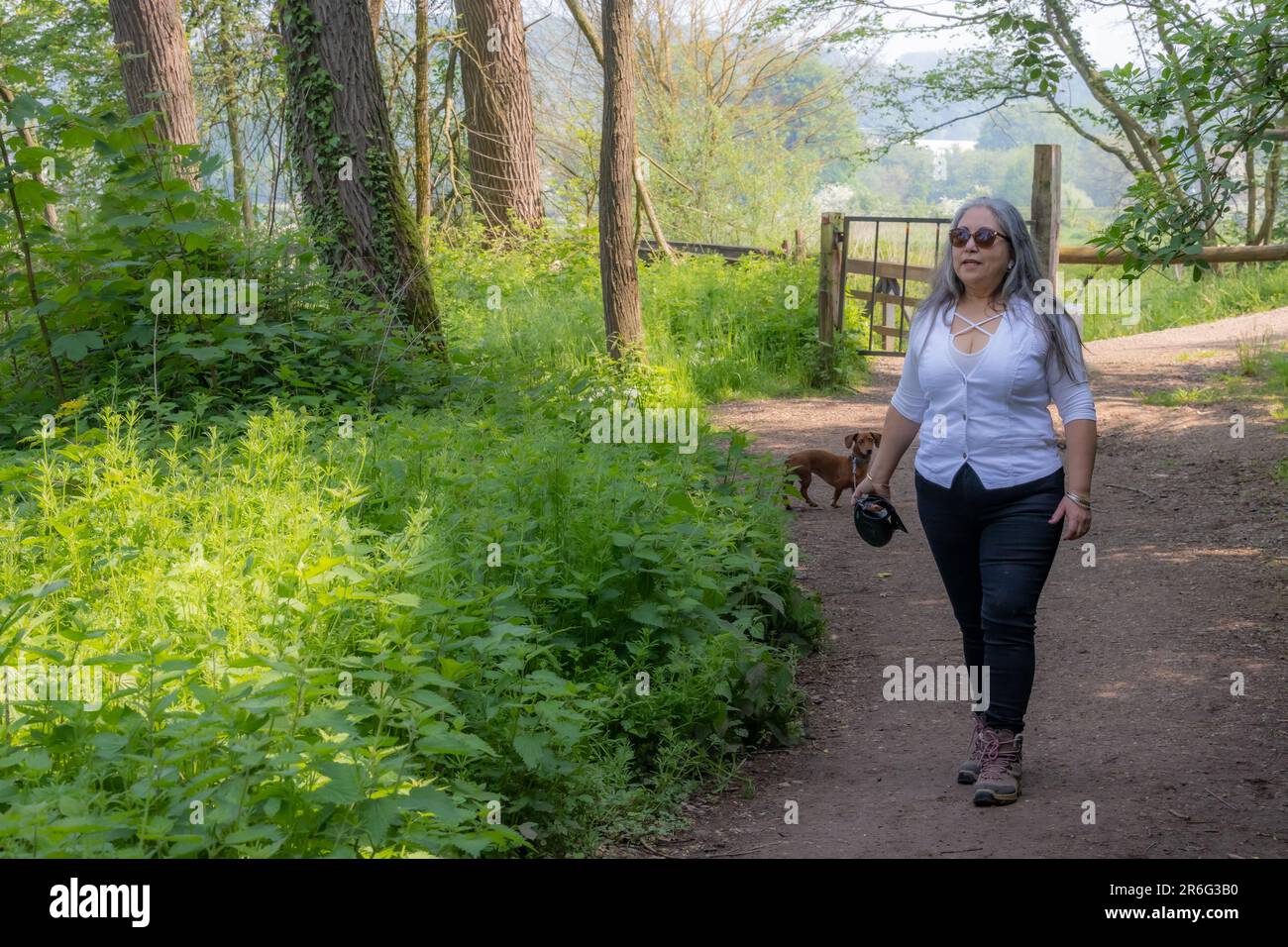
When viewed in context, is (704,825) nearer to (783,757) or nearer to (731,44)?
(783,757)

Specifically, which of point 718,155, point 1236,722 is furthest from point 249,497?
point 718,155

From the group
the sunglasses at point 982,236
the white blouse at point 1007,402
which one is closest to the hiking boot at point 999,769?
the white blouse at point 1007,402

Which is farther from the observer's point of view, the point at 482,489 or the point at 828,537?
the point at 828,537

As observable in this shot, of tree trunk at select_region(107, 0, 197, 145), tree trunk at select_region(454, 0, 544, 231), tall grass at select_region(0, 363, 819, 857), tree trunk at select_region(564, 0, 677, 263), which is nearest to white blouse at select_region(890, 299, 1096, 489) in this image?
tall grass at select_region(0, 363, 819, 857)

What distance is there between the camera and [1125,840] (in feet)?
13.2

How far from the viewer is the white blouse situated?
4273 mm

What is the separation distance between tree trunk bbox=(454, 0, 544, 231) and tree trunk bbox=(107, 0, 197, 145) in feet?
16.5

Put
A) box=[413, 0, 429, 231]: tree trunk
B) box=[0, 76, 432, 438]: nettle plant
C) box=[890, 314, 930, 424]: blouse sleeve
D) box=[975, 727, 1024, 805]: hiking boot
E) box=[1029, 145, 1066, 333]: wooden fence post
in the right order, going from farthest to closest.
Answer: box=[413, 0, 429, 231]: tree trunk
box=[1029, 145, 1066, 333]: wooden fence post
box=[0, 76, 432, 438]: nettle plant
box=[890, 314, 930, 424]: blouse sleeve
box=[975, 727, 1024, 805]: hiking boot

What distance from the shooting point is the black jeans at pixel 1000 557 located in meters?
4.28

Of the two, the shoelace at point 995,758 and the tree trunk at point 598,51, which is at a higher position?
the tree trunk at point 598,51

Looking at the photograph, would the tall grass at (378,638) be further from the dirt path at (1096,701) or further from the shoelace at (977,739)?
the shoelace at (977,739)

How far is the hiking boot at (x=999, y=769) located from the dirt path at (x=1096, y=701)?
78 mm

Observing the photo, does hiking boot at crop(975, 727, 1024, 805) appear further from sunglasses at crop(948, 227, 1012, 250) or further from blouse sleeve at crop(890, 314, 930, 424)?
sunglasses at crop(948, 227, 1012, 250)

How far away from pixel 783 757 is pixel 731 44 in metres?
27.7
